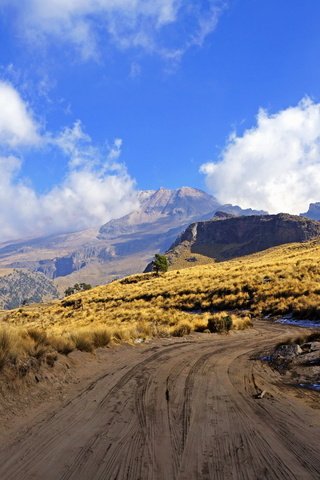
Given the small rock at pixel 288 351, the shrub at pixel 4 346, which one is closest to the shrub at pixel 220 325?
the small rock at pixel 288 351

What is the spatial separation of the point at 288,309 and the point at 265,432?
27.2 m

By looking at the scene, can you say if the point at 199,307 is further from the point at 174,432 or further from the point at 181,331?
the point at 174,432

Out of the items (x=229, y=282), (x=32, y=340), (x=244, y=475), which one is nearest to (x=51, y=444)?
(x=244, y=475)

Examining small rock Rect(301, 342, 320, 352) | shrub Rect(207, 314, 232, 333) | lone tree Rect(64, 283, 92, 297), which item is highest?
small rock Rect(301, 342, 320, 352)

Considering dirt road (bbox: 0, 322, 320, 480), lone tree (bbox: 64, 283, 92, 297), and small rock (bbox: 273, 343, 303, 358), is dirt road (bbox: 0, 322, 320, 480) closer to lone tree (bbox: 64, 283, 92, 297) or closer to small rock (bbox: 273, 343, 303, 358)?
small rock (bbox: 273, 343, 303, 358)

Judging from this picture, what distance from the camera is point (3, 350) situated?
30.5 feet

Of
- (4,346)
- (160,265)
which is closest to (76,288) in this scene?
(160,265)

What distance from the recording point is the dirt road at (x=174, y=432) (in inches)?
217

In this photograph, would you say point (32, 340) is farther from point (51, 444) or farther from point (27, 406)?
point (51, 444)

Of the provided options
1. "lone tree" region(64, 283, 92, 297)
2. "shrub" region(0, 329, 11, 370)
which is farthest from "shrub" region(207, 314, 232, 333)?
"lone tree" region(64, 283, 92, 297)

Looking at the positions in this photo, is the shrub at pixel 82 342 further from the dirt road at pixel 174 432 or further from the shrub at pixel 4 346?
the shrub at pixel 4 346

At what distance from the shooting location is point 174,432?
22.7 feet

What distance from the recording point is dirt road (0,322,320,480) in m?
5.50

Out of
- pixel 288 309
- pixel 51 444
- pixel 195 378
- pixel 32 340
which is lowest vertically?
pixel 288 309
